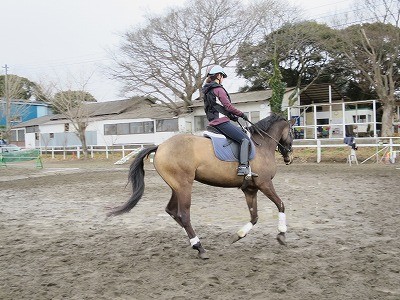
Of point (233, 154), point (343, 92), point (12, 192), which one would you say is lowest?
point (12, 192)

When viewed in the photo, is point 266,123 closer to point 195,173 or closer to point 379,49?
point 195,173

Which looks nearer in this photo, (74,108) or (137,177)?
(137,177)

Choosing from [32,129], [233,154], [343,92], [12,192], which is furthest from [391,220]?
[32,129]

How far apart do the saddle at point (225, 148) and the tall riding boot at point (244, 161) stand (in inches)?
3.6

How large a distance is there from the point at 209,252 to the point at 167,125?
3342 centimetres

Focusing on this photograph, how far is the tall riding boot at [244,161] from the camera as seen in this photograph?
18.5ft

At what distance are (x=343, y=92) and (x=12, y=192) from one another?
114 feet

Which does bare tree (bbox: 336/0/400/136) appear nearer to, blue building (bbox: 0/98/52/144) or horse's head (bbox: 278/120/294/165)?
Result: horse's head (bbox: 278/120/294/165)

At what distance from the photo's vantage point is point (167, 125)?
38.4m

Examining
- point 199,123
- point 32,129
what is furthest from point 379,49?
point 32,129

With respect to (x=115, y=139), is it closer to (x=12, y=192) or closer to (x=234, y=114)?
(x=12, y=192)

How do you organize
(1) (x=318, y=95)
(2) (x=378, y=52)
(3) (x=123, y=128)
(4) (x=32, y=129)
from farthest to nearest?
(4) (x=32, y=129) → (3) (x=123, y=128) → (1) (x=318, y=95) → (2) (x=378, y=52)

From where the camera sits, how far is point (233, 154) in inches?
227

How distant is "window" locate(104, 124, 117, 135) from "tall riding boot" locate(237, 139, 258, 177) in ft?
120
